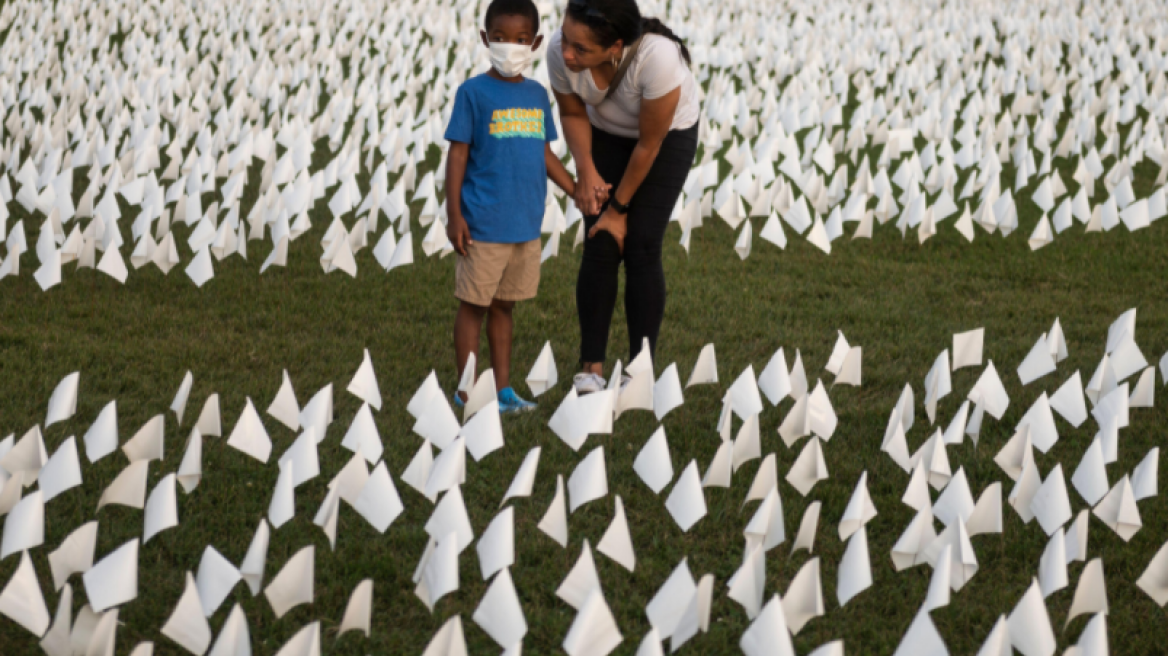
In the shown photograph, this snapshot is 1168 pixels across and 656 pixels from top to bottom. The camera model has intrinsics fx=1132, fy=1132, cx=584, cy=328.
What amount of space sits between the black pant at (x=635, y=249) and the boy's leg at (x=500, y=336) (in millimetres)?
283

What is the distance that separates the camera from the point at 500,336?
3758 millimetres

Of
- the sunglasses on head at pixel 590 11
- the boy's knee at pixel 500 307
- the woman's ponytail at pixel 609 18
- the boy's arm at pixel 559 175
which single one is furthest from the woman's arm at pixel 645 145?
the boy's knee at pixel 500 307

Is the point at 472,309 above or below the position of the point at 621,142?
below

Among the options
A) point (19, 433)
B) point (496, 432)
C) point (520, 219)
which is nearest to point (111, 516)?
point (19, 433)

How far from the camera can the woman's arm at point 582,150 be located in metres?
3.55

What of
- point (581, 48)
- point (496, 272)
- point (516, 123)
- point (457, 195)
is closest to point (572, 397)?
point (496, 272)

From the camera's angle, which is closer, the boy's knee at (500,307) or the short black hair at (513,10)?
the short black hair at (513,10)

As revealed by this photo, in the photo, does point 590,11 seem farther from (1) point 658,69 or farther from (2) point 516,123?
(2) point 516,123

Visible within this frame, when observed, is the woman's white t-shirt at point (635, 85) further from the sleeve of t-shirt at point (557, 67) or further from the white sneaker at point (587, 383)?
the white sneaker at point (587, 383)

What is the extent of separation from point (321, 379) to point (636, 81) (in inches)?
59.5

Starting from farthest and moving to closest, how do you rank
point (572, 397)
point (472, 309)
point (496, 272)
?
point (472, 309) → point (496, 272) → point (572, 397)

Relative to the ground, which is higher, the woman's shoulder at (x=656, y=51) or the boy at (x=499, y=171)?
the woman's shoulder at (x=656, y=51)

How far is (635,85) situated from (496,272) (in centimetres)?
72

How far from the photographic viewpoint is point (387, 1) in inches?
467
